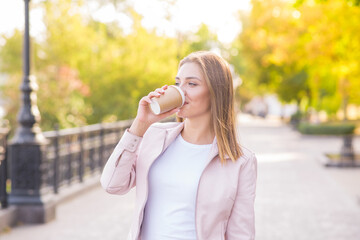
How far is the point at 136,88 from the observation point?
20.3 meters

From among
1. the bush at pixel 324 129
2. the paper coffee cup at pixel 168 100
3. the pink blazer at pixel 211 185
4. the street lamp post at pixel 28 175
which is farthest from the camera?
the bush at pixel 324 129

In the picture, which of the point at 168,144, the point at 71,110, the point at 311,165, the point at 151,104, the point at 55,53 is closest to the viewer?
the point at 151,104

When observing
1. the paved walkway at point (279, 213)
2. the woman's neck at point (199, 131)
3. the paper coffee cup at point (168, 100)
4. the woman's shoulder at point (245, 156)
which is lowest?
the paved walkway at point (279, 213)

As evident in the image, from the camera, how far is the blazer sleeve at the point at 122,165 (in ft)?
8.53

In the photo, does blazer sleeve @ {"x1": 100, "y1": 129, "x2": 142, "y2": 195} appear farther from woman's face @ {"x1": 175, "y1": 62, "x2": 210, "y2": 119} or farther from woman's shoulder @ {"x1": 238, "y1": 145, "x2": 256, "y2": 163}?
woman's shoulder @ {"x1": 238, "y1": 145, "x2": 256, "y2": 163}

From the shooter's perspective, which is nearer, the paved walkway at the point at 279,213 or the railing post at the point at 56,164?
the paved walkway at the point at 279,213

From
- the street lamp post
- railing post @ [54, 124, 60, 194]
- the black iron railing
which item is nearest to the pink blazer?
the black iron railing

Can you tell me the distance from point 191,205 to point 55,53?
1944cm

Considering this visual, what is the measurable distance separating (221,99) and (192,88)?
151 millimetres

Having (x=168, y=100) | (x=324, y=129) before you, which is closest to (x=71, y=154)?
(x=168, y=100)

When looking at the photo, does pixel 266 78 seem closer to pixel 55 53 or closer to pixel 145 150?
pixel 55 53

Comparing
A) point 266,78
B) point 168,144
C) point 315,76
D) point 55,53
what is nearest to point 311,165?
point 55,53

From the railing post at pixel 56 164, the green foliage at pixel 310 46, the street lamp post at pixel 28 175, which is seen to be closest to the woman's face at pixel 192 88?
the street lamp post at pixel 28 175

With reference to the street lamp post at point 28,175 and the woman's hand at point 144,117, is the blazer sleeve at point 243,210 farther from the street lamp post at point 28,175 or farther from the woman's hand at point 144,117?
the street lamp post at point 28,175
